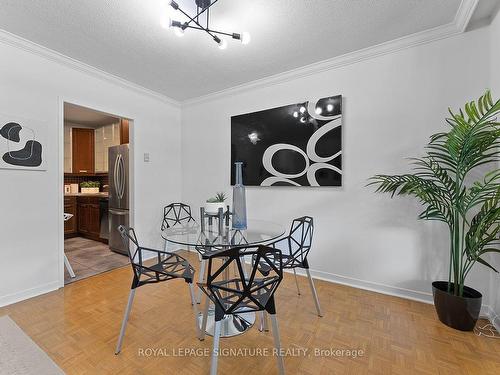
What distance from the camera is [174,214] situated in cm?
410

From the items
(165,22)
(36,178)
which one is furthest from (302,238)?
(36,178)

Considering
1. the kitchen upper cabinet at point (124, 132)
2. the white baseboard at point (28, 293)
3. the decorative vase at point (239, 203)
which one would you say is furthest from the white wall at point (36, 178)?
the decorative vase at point (239, 203)

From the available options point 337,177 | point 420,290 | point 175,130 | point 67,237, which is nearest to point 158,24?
point 175,130

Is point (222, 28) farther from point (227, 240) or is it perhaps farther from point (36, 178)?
point (36, 178)

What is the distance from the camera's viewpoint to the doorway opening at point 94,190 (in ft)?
11.9

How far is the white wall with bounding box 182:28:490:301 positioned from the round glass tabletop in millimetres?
924

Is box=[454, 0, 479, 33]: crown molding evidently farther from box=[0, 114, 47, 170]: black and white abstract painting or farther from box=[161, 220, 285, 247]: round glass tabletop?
box=[0, 114, 47, 170]: black and white abstract painting

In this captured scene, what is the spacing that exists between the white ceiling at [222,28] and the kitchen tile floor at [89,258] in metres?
2.68

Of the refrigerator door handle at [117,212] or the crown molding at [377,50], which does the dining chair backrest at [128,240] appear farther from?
the crown molding at [377,50]

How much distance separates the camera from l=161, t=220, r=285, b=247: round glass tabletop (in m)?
1.80

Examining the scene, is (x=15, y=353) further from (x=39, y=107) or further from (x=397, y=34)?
(x=397, y=34)

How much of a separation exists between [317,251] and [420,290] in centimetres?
109

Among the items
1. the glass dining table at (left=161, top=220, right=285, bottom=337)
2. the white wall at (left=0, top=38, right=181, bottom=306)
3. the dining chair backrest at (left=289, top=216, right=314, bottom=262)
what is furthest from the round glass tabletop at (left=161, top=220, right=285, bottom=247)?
the white wall at (left=0, top=38, right=181, bottom=306)

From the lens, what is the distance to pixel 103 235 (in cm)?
448
